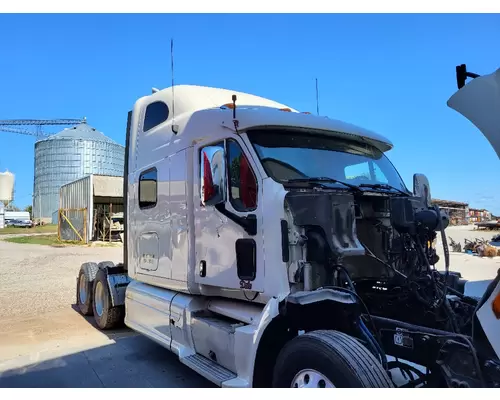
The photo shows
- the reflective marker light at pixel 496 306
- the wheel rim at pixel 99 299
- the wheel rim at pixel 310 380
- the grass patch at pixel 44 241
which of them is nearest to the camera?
the reflective marker light at pixel 496 306

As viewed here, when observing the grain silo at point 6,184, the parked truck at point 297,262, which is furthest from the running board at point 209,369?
the grain silo at point 6,184

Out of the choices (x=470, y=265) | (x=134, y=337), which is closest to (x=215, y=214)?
(x=134, y=337)

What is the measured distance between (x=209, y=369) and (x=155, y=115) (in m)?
3.39

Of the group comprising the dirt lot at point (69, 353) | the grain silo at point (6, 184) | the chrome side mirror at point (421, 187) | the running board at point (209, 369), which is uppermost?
the grain silo at point (6, 184)

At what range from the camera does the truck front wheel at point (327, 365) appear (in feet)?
8.80

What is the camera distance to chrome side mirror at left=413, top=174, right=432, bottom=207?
182 inches

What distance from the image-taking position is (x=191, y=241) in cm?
474

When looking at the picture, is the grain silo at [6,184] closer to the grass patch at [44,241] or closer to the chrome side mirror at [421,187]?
the grass patch at [44,241]

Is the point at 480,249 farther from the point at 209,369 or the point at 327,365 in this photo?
the point at 327,365

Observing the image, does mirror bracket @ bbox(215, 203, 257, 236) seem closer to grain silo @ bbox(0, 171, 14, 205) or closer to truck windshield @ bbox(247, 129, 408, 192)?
truck windshield @ bbox(247, 129, 408, 192)

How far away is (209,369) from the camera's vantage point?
13.3ft

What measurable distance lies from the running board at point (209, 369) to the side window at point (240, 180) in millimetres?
1489

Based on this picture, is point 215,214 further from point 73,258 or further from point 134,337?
point 73,258
